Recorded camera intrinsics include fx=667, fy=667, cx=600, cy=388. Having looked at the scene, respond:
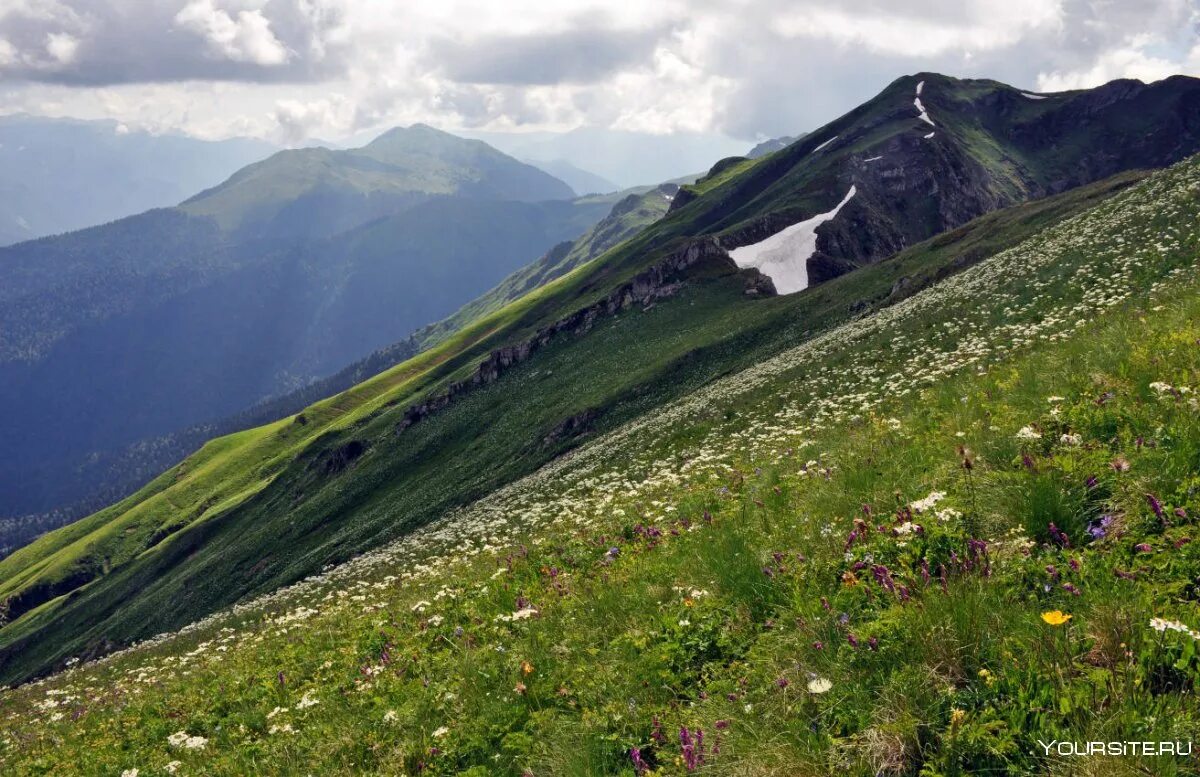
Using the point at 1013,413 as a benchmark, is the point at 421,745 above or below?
below

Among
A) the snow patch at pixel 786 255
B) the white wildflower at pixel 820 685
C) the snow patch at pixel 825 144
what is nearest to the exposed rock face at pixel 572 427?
the snow patch at pixel 786 255

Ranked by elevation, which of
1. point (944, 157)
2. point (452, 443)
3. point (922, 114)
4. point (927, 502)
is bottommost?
point (452, 443)

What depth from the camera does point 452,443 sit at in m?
88.8

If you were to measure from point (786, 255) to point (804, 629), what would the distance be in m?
105

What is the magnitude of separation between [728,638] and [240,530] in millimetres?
126654

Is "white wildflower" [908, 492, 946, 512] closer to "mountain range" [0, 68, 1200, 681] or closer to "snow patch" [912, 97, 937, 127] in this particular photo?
"mountain range" [0, 68, 1200, 681]

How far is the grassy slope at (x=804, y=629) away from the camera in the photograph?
4.25 meters

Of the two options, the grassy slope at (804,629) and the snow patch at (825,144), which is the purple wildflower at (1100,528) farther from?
the snow patch at (825,144)

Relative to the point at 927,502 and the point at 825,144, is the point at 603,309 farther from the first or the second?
the point at 927,502

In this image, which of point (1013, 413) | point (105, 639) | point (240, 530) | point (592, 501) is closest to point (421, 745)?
point (1013, 413)

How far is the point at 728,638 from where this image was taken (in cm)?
650

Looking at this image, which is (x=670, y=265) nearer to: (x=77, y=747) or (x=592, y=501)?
(x=592, y=501)

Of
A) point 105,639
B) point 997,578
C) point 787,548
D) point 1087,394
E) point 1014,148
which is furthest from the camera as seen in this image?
point 1014,148

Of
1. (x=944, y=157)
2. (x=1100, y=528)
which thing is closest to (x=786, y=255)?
(x=944, y=157)
